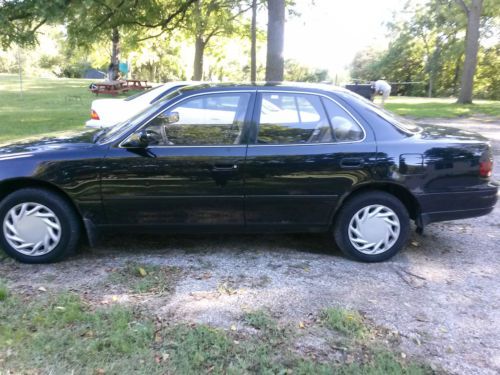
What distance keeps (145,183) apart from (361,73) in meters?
55.7

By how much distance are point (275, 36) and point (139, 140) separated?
314 inches

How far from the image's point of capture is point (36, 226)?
156 inches

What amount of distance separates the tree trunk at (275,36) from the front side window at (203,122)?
23.9 feet

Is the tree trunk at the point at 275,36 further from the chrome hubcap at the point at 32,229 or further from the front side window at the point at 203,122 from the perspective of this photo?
the chrome hubcap at the point at 32,229

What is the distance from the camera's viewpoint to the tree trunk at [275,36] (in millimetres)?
10977

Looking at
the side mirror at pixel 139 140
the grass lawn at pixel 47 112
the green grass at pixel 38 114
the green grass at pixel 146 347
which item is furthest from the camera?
the grass lawn at pixel 47 112

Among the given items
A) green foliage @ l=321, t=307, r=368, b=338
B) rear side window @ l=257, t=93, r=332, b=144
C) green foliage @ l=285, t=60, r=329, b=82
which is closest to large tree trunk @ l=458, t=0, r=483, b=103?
rear side window @ l=257, t=93, r=332, b=144

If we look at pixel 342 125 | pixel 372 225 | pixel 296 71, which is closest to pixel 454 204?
pixel 372 225

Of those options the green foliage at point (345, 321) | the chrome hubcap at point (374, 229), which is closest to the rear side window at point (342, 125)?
the chrome hubcap at point (374, 229)

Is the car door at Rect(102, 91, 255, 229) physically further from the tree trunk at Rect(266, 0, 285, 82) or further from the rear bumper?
the tree trunk at Rect(266, 0, 285, 82)

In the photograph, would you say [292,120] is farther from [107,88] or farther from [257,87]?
[107,88]

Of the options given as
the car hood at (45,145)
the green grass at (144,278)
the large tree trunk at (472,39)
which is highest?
the large tree trunk at (472,39)

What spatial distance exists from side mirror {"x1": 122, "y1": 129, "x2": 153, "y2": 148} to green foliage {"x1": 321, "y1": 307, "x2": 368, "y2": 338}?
199 centimetres

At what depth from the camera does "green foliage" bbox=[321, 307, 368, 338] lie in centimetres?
308
